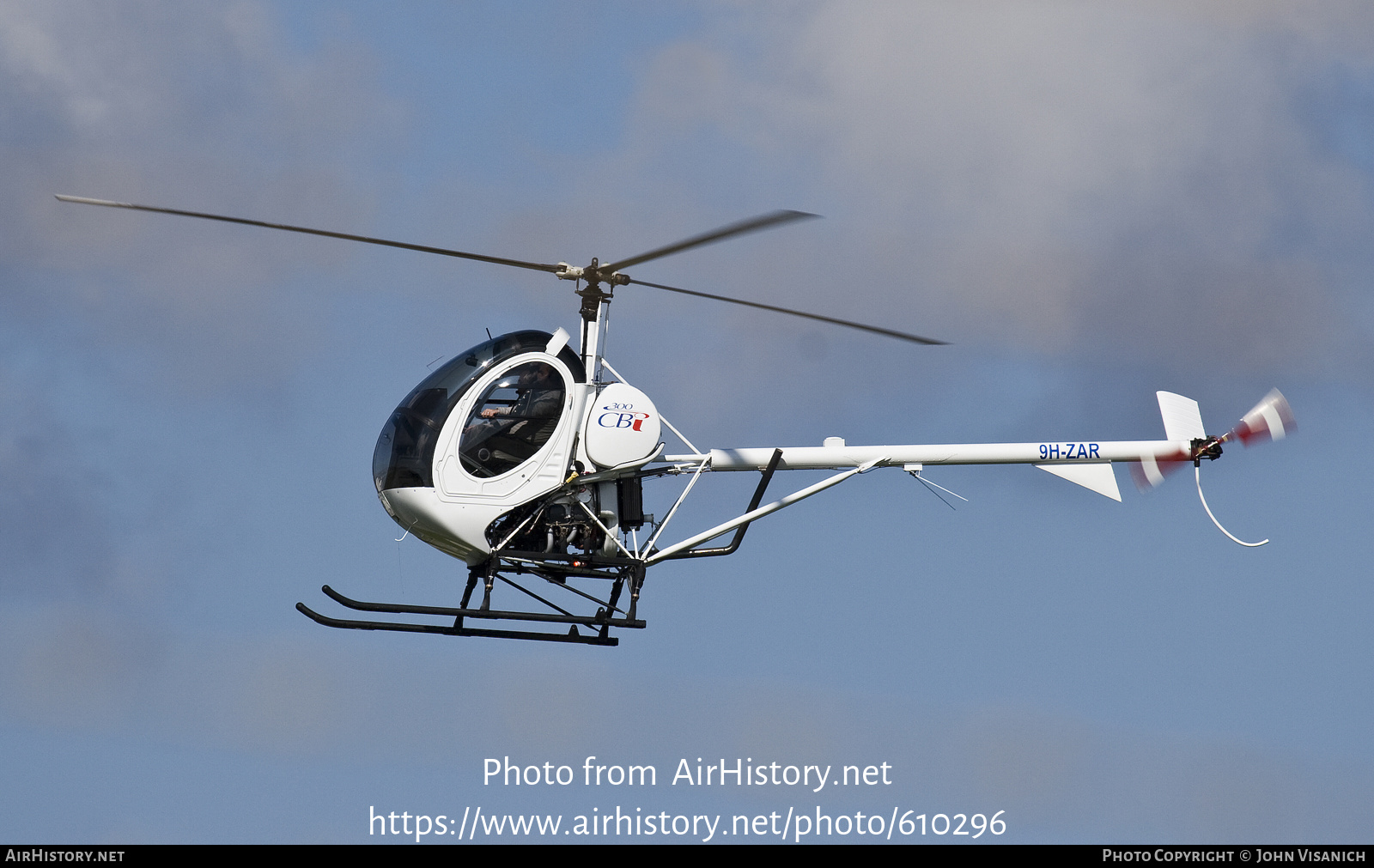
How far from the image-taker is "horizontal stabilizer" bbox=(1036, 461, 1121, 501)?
2423 centimetres

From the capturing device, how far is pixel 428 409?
2092cm

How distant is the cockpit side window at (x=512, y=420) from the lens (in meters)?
21.0

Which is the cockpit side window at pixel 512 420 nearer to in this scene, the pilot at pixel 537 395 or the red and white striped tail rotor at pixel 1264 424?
the pilot at pixel 537 395

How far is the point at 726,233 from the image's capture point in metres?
18.7

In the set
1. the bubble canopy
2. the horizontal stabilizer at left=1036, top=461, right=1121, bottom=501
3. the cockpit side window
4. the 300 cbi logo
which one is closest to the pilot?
the cockpit side window

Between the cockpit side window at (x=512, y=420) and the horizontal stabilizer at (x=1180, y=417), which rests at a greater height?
the horizontal stabilizer at (x=1180, y=417)

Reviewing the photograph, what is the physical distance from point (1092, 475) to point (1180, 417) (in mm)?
1503

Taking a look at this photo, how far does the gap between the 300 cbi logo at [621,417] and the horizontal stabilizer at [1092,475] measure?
6075 millimetres

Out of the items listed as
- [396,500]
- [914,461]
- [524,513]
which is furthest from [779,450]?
[396,500]

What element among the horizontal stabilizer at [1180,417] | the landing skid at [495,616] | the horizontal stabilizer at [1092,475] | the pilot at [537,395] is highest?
the horizontal stabilizer at [1180,417]

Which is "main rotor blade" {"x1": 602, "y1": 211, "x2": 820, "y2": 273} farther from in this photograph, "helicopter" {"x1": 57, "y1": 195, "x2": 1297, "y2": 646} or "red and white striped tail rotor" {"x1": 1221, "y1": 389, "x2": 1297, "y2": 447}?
"red and white striped tail rotor" {"x1": 1221, "y1": 389, "x2": 1297, "y2": 447}

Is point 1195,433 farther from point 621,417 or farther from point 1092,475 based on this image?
point 621,417

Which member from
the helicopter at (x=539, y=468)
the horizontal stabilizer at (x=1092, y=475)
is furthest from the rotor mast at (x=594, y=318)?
the horizontal stabilizer at (x=1092, y=475)

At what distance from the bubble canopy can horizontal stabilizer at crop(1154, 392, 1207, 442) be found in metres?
9.02
